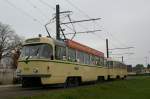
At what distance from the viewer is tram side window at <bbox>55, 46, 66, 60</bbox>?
20.5 m

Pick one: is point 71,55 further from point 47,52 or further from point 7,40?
point 7,40

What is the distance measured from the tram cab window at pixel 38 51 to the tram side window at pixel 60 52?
1.91 ft

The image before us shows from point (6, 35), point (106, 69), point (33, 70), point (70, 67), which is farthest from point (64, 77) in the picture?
point (6, 35)

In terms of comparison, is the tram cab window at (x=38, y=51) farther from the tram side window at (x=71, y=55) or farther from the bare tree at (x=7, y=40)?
the bare tree at (x=7, y=40)

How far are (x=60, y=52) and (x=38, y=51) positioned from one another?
5.23 ft

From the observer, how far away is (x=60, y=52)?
21.0m

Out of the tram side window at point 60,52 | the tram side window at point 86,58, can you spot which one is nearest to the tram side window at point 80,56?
the tram side window at point 86,58

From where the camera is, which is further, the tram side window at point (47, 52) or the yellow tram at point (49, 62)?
the tram side window at point (47, 52)

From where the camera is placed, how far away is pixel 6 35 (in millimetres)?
79375

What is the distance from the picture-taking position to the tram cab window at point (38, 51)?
64.9ft

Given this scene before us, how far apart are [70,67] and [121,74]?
2769 cm

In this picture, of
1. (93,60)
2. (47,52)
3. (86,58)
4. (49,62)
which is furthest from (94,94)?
(93,60)

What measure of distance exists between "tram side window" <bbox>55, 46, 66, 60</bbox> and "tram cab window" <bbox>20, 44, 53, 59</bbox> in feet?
1.91

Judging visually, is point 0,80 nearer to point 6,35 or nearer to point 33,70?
point 33,70
